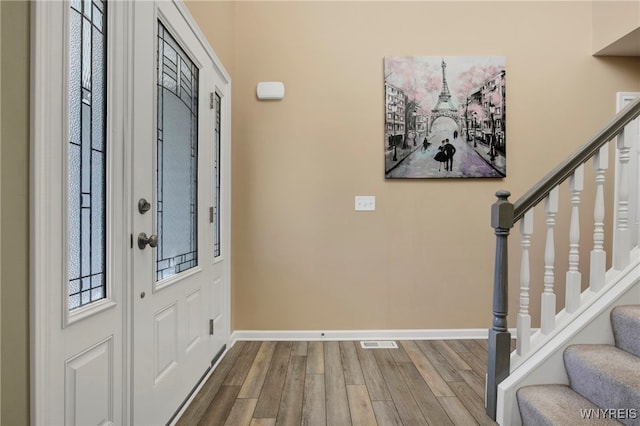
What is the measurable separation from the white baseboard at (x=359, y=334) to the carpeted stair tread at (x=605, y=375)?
1.17 metres

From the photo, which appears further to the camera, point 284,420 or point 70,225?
point 284,420

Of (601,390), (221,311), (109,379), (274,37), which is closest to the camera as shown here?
(109,379)

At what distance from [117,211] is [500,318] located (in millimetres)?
1812

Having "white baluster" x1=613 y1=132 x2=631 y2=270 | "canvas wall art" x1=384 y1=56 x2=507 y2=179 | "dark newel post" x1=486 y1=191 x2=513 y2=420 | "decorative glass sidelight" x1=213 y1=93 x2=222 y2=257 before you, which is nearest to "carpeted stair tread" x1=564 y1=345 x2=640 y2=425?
"dark newel post" x1=486 y1=191 x2=513 y2=420

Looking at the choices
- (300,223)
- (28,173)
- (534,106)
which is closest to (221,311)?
(300,223)

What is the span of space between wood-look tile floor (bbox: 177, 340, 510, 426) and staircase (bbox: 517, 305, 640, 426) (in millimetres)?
317

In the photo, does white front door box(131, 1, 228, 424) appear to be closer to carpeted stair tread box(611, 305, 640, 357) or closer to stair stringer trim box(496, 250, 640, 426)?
stair stringer trim box(496, 250, 640, 426)

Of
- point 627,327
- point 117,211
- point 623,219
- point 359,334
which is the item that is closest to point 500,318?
point 627,327

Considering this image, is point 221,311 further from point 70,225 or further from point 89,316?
point 70,225

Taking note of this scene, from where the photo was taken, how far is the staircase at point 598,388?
4.09ft

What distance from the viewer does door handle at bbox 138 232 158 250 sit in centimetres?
130

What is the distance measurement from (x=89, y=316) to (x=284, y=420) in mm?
1088

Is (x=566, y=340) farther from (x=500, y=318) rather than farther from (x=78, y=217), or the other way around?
(x=78, y=217)

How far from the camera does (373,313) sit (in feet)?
8.80
